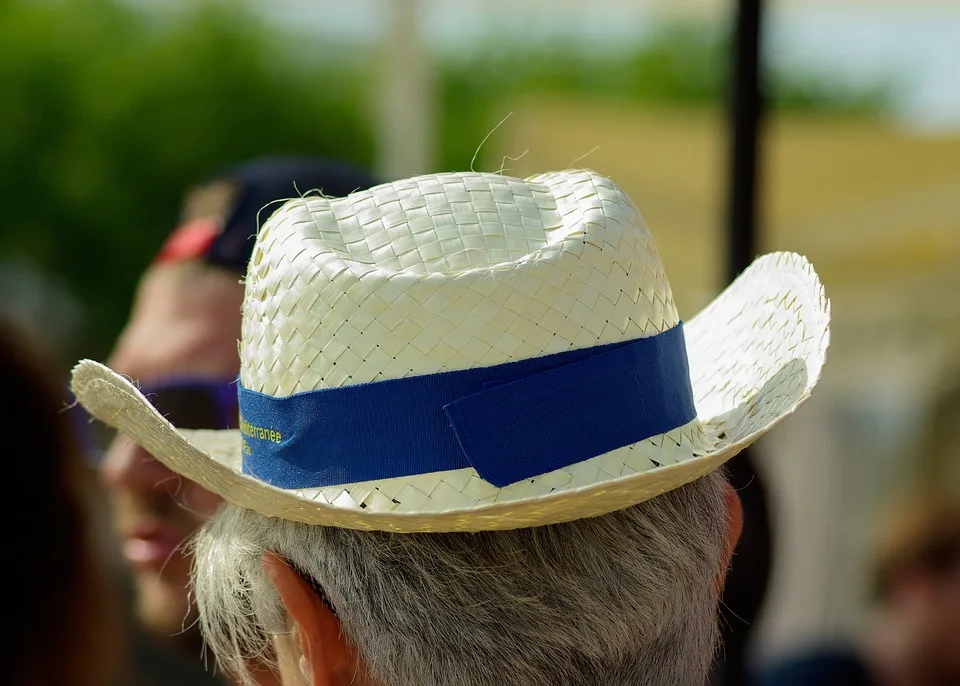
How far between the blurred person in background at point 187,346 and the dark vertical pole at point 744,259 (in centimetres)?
94

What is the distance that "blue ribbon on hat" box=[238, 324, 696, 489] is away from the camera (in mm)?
1087

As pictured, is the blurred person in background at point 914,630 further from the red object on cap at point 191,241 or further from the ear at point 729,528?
the red object on cap at point 191,241

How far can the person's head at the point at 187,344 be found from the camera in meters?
2.21

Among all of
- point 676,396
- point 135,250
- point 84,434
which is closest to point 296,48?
point 135,250

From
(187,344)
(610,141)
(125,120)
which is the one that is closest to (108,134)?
(125,120)

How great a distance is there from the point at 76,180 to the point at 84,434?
12.6 meters

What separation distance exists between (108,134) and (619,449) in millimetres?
14284

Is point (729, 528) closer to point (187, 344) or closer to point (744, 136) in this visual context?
point (744, 136)

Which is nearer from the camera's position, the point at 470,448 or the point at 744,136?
the point at 470,448

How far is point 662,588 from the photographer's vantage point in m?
1.16

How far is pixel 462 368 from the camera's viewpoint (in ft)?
3.63

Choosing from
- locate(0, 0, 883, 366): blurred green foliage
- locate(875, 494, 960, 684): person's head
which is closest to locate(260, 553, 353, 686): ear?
locate(875, 494, 960, 684): person's head

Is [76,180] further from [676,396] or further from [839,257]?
[676,396]

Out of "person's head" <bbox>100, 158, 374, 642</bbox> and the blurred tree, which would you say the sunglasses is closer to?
"person's head" <bbox>100, 158, 374, 642</bbox>
